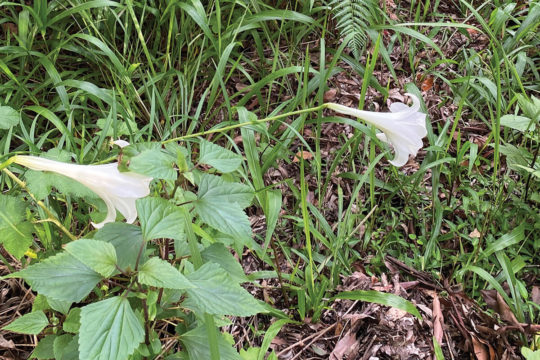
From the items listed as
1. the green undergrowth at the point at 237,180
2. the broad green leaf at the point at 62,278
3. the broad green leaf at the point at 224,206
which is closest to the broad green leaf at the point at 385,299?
the green undergrowth at the point at 237,180

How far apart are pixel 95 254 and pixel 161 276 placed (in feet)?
0.47

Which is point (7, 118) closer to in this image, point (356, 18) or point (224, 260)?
point (224, 260)

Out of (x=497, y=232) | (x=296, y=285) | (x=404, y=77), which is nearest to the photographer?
(x=296, y=285)

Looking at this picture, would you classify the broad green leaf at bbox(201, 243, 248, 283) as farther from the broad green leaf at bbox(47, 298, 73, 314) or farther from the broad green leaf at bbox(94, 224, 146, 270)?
the broad green leaf at bbox(47, 298, 73, 314)

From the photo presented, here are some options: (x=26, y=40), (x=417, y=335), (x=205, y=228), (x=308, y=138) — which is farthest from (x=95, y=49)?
(x=417, y=335)

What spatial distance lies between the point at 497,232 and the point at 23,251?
68.7 inches

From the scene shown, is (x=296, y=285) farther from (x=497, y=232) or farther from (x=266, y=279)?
(x=497, y=232)

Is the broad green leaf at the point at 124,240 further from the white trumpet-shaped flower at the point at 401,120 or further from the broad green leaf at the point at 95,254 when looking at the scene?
the white trumpet-shaped flower at the point at 401,120

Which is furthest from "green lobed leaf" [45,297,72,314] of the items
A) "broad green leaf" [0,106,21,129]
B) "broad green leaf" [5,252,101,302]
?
"broad green leaf" [0,106,21,129]

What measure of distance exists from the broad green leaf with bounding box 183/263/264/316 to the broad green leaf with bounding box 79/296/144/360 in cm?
14

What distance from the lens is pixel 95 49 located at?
7.98 ft

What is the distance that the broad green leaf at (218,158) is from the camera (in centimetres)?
120

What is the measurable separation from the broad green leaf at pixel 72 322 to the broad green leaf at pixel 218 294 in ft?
1.31

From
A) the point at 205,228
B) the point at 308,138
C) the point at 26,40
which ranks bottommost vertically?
the point at 308,138
